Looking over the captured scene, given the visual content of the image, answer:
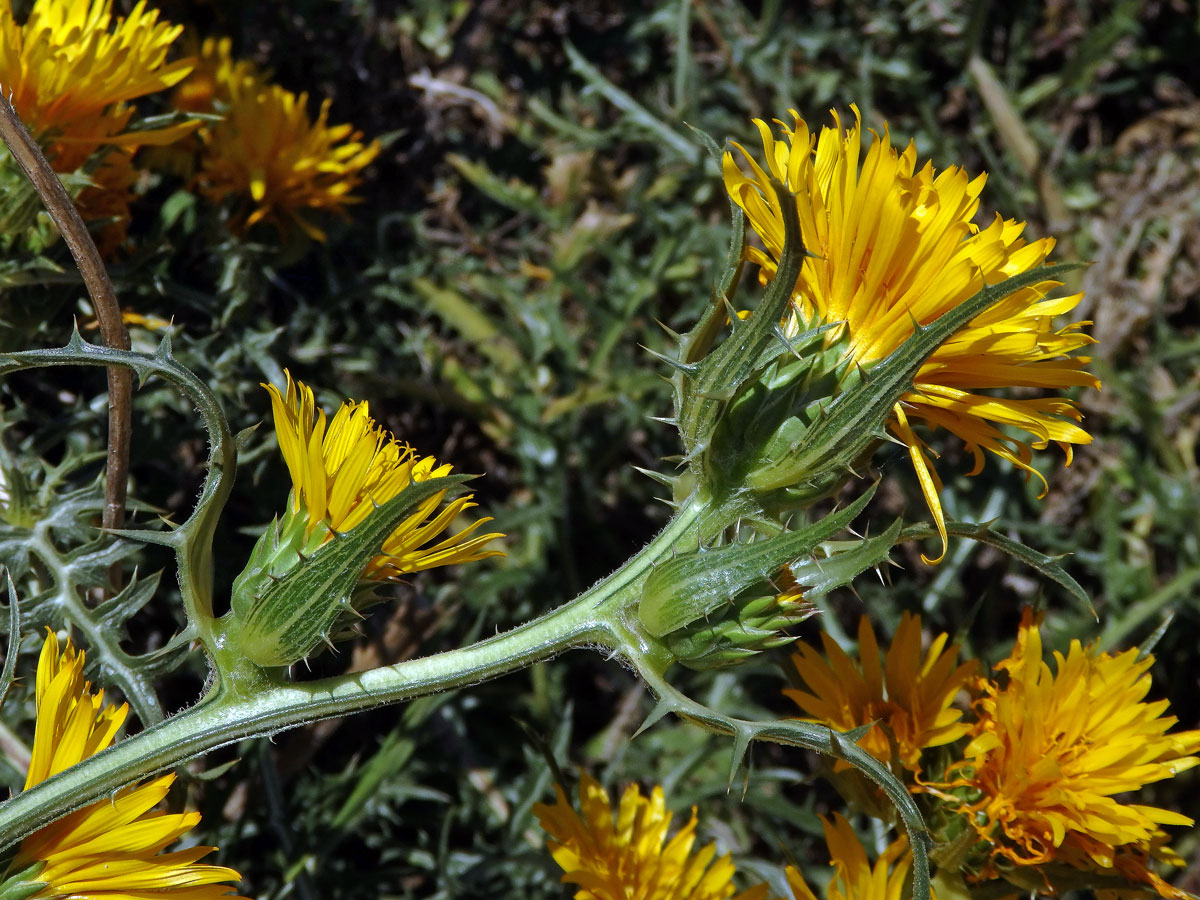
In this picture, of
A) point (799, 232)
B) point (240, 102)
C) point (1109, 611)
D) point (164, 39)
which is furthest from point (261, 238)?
point (1109, 611)

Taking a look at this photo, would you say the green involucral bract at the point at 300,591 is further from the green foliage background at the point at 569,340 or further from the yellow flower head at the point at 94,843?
the green foliage background at the point at 569,340

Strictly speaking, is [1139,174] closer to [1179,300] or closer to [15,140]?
[1179,300]

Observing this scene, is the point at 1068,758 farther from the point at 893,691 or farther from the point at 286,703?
the point at 286,703

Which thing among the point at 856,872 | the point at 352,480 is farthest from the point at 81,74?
the point at 856,872

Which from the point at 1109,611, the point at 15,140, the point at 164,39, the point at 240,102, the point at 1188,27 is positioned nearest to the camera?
the point at 15,140

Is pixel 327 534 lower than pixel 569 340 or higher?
higher
